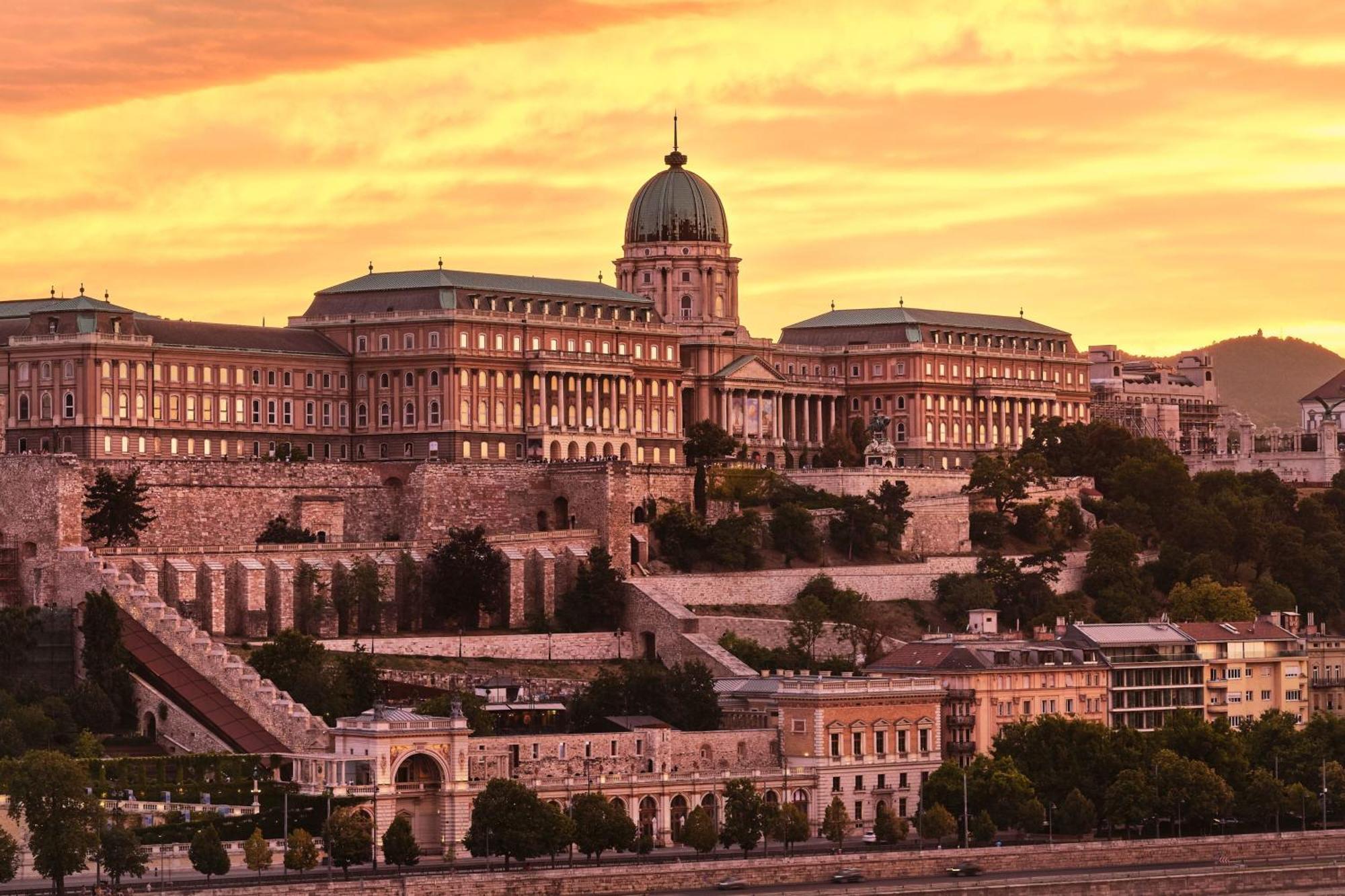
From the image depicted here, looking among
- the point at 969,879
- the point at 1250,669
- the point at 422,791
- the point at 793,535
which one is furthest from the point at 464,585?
the point at 969,879

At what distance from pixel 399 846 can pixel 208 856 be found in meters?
6.29

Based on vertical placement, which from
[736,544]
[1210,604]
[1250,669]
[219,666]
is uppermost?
[736,544]

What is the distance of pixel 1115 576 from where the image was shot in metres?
183

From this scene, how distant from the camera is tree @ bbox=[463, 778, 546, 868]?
125 metres

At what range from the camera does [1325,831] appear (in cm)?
14012

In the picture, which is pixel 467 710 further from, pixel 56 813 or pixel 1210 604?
pixel 1210 604

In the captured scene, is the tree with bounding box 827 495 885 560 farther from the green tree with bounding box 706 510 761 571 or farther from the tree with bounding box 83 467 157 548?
the tree with bounding box 83 467 157 548

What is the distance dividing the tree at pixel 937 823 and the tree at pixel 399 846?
65.0 ft

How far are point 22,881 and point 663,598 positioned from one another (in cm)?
4716

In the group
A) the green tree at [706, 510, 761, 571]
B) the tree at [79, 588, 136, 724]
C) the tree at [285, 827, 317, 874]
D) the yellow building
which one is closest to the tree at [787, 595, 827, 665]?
the green tree at [706, 510, 761, 571]

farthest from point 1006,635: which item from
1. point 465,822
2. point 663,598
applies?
point 465,822

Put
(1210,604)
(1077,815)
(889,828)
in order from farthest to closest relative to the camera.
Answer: (1210,604)
(1077,815)
(889,828)

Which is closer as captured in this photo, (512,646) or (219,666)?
(219,666)

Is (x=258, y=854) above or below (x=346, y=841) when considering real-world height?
below
